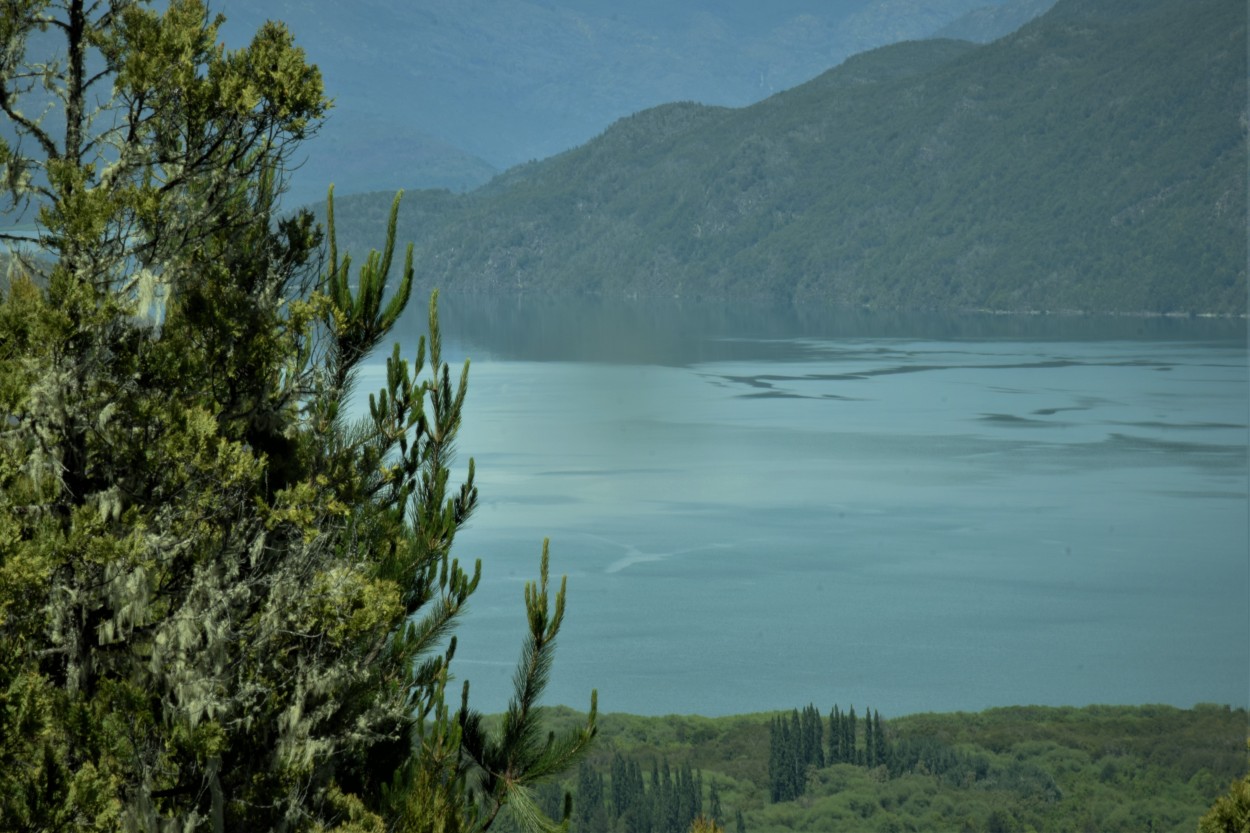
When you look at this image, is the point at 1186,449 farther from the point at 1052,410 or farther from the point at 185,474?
the point at 185,474

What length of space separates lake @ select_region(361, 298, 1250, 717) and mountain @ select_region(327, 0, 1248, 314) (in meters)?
68.1

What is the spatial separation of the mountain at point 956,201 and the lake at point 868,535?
223 feet

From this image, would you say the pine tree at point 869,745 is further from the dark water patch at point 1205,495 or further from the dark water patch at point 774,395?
the dark water patch at point 774,395

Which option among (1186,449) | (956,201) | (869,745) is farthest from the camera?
(956,201)

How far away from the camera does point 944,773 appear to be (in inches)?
874

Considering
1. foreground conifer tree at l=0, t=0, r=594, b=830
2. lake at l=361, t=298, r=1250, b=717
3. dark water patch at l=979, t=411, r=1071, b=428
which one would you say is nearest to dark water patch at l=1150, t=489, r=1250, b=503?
lake at l=361, t=298, r=1250, b=717

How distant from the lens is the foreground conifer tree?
3.54 meters

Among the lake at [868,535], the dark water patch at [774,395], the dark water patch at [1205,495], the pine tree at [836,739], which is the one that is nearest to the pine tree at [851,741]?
the pine tree at [836,739]

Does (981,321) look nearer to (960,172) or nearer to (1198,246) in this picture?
(1198,246)

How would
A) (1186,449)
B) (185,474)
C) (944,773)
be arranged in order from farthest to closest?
(1186,449)
(944,773)
(185,474)

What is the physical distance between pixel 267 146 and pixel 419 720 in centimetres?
189

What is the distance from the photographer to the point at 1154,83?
156500 millimetres

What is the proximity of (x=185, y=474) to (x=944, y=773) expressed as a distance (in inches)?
790

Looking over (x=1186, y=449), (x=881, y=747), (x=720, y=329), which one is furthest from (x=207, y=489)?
(x=720, y=329)
